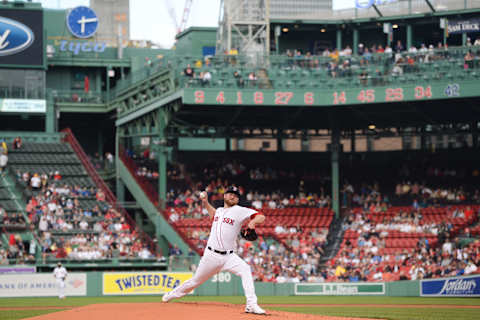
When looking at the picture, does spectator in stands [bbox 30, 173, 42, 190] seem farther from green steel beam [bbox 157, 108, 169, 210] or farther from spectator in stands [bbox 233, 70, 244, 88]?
spectator in stands [bbox 233, 70, 244, 88]

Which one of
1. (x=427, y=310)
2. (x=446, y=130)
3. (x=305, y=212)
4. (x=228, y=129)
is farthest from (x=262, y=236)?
(x=427, y=310)

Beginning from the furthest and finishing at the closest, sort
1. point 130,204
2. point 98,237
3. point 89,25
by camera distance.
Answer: point 89,25 < point 130,204 < point 98,237

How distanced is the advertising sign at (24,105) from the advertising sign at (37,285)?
1717cm

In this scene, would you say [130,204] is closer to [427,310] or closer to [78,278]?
[78,278]

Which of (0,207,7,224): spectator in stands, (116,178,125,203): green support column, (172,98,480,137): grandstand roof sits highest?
(172,98,480,137): grandstand roof

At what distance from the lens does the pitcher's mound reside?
12828mm

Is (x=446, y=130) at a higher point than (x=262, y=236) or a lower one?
higher

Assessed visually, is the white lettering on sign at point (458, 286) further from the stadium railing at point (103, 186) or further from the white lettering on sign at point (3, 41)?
the white lettering on sign at point (3, 41)

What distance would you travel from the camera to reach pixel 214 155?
156 feet

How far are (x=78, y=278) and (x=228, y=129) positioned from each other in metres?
15.6

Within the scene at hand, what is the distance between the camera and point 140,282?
32938 millimetres

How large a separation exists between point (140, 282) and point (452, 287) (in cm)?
1304

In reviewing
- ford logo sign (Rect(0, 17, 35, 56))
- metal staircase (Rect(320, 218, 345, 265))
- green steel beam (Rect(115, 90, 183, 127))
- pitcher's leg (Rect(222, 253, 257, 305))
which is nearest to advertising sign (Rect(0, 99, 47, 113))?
ford logo sign (Rect(0, 17, 35, 56))

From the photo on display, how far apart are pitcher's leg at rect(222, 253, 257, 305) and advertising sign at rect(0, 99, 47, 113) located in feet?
118
